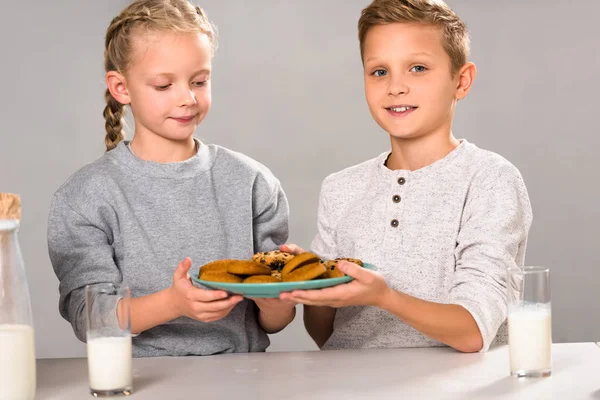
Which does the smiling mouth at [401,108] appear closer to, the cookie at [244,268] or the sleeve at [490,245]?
the sleeve at [490,245]

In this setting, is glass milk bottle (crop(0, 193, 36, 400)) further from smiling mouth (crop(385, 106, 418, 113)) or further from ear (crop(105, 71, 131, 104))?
smiling mouth (crop(385, 106, 418, 113))

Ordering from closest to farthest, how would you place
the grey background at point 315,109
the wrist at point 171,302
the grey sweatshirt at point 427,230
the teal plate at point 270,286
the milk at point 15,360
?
the milk at point 15,360
the teal plate at point 270,286
the wrist at point 171,302
the grey sweatshirt at point 427,230
the grey background at point 315,109

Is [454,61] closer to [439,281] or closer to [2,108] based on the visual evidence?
[439,281]

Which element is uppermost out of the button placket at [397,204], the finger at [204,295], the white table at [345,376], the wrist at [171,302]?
the button placket at [397,204]

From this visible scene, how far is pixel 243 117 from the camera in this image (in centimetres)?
377

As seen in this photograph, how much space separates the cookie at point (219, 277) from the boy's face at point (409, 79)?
60cm

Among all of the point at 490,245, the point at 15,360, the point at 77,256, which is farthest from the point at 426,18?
the point at 15,360

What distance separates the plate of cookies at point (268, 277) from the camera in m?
1.24

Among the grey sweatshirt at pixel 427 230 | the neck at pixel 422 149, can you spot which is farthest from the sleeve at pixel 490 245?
the neck at pixel 422 149

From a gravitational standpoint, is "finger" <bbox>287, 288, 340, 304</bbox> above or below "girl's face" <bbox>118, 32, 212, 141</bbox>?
below

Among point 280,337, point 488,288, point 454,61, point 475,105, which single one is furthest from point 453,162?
point 280,337

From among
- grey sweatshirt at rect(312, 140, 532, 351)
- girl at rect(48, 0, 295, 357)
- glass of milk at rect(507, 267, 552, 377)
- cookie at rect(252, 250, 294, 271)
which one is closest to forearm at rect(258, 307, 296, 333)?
girl at rect(48, 0, 295, 357)

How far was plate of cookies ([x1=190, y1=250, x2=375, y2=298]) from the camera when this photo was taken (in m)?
1.24

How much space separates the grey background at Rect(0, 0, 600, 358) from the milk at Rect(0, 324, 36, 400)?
93.2 inches
